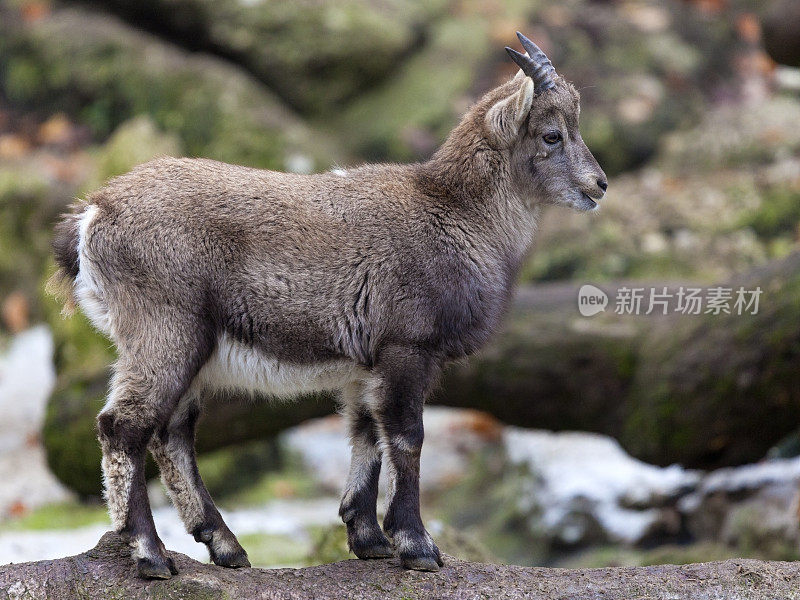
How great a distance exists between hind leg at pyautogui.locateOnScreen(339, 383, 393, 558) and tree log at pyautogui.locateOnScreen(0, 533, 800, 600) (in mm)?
310

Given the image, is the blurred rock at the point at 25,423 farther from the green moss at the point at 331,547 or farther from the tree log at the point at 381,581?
the tree log at the point at 381,581

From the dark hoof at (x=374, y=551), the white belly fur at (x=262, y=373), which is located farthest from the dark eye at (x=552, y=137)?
the dark hoof at (x=374, y=551)

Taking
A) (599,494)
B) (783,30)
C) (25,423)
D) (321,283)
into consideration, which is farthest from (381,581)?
(25,423)

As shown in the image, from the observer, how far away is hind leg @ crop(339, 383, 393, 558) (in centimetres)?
607

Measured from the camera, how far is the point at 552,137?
19.7ft

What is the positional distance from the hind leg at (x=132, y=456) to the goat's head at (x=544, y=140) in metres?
2.50

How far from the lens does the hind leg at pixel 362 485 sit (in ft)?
19.9

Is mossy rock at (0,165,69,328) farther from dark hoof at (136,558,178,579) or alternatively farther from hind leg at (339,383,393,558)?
dark hoof at (136,558,178,579)

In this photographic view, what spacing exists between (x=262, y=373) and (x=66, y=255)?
1272 mm

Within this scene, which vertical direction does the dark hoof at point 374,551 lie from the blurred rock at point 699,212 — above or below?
below

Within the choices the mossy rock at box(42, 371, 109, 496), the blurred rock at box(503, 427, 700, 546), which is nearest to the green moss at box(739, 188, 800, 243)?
the blurred rock at box(503, 427, 700, 546)

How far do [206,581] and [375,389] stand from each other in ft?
4.53

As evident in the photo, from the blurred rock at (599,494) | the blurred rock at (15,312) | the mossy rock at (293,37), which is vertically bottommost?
the blurred rock at (599,494)

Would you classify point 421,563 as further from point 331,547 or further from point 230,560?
point 331,547
